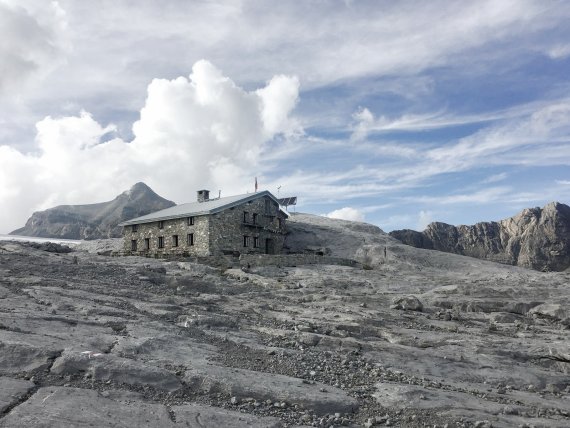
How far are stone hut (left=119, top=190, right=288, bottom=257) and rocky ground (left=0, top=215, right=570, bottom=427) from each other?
20.4 m

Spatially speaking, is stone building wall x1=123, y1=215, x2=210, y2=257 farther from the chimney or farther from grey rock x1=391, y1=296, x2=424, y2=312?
grey rock x1=391, y1=296, x2=424, y2=312

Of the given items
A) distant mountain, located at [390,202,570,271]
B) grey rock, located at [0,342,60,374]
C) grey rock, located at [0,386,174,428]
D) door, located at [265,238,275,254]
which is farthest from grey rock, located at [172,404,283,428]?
distant mountain, located at [390,202,570,271]

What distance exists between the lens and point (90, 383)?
29.7 ft

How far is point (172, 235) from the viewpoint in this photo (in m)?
50.0

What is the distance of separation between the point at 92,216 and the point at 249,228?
2864 inches

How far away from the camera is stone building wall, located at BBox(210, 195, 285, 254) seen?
47281 mm

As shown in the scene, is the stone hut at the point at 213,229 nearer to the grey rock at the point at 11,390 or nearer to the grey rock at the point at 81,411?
the grey rock at the point at 11,390

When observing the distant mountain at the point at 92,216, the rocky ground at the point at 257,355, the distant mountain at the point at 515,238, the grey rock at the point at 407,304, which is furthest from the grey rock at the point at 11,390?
the distant mountain at the point at 92,216

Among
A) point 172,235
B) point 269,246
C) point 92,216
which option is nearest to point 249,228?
point 269,246

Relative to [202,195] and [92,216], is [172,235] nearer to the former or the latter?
[202,195]

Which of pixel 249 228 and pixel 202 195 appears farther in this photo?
pixel 202 195

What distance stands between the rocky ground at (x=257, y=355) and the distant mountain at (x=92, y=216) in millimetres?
78051

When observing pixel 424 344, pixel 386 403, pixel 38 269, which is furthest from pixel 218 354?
pixel 38 269

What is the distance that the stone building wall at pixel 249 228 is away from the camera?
1861 inches
